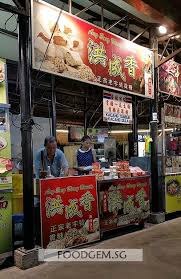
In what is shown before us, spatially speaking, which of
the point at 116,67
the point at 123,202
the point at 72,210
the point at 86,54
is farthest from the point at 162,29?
the point at 72,210

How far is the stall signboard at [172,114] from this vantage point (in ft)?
27.2

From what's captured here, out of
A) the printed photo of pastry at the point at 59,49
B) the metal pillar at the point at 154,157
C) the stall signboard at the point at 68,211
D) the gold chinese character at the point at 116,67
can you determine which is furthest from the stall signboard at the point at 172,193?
the printed photo of pastry at the point at 59,49

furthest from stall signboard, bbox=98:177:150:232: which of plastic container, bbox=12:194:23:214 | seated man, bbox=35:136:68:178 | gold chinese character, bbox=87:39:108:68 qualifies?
gold chinese character, bbox=87:39:108:68

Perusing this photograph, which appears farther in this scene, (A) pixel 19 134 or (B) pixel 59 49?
(A) pixel 19 134

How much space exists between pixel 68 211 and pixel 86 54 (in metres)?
3.11

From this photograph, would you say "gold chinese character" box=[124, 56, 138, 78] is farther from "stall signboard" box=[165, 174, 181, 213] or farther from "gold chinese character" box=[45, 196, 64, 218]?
"gold chinese character" box=[45, 196, 64, 218]

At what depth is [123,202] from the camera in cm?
664

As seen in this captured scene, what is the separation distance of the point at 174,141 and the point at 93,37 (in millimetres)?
4169

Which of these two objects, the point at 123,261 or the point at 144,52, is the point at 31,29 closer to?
the point at 144,52

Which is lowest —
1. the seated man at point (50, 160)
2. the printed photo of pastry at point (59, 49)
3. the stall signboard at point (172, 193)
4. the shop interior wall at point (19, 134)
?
the stall signboard at point (172, 193)

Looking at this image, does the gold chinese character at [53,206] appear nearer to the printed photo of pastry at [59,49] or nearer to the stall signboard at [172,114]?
the printed photo of pastry at [59,49]

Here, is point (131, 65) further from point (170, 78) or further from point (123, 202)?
point (123, 202)

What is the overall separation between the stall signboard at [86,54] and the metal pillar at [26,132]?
0.67 feet

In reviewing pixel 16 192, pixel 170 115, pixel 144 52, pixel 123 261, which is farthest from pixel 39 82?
pixel 123 261
